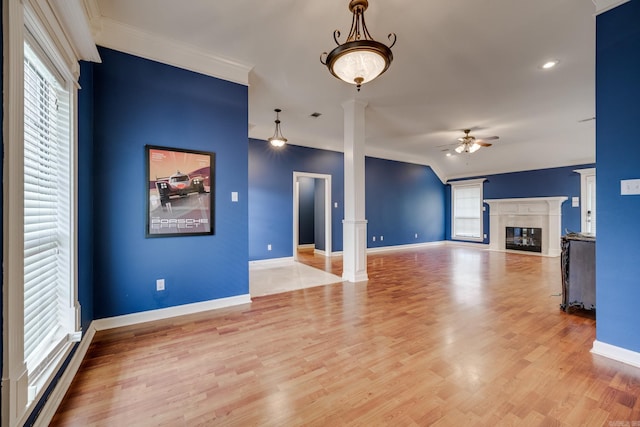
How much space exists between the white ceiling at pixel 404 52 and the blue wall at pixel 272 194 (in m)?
0.75

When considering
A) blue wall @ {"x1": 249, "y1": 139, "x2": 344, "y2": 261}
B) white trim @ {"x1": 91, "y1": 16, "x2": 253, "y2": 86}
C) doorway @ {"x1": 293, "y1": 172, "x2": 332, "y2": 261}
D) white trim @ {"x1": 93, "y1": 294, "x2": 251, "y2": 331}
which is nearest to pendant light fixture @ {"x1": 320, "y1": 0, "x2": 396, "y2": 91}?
white trim @ {"x1": 91, "y1": 16, "x2": 253, "y2": 86}

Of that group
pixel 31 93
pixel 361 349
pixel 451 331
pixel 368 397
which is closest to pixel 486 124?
pixel 451 331

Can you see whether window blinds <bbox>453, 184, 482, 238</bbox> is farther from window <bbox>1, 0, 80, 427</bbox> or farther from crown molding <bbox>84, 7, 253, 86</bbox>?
window <bbox>1, 0, 80, 427</bbox>

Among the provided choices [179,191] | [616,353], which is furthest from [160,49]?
[616,353]

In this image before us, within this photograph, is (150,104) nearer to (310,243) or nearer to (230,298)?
(230,298)

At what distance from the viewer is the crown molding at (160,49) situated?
2.51 meters

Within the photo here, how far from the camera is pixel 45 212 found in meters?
1.67

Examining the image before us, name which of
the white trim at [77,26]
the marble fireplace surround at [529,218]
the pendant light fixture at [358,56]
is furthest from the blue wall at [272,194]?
the marble fireplace surround at [529,218]

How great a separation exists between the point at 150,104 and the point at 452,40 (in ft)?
10.4

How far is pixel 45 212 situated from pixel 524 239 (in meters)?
9.32

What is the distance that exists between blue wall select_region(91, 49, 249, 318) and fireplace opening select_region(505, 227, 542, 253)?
302 inches

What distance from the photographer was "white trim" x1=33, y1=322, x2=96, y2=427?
1.41 m

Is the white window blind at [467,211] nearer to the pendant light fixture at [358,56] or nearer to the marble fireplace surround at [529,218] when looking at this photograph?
the marble fireplace surround at [529,218]

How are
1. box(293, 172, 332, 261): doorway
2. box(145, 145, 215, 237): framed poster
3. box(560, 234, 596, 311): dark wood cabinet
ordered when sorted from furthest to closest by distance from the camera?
box(293, 172, 332, 261): doorway, box(560, 234, 596, 311): dark wood cabinet, box(145, 145, 215, 237): framed poster
